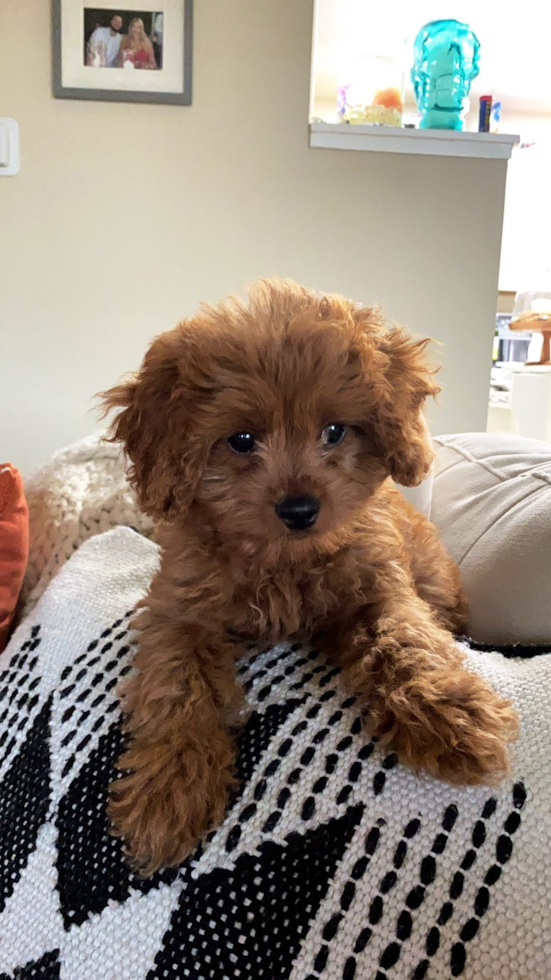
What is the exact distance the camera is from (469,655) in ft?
3.77

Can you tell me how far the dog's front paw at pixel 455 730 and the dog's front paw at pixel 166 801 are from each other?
0.80 ft

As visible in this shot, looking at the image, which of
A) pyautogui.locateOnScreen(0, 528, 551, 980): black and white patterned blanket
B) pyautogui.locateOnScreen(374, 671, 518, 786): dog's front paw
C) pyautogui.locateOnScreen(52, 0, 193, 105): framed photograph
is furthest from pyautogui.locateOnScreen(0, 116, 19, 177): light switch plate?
pyautogui.locateOnScreen(374, 671, 518, 786): dog's front paw

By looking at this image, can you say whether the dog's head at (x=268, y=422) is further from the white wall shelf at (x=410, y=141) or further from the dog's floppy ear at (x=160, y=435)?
the white wall shelf at (x=410, y=141)

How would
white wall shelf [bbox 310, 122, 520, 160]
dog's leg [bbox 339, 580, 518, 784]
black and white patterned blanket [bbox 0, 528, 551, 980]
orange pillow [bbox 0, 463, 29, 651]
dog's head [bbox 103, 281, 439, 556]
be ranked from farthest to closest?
1. white wall shelf [bbox 310, 122, 520, 160]
2. orange pillow [bbox 0, 463, 29, 651]
3. dog's head [bbox 103, 281, 439, 556]
4. dog's leg [bbox 339, 580, 518, 784]
5. black and white patterned blanket [bbox 0, 528, 551, 980]

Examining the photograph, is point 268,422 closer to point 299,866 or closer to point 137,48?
point 299,866

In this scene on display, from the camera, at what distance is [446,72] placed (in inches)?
107

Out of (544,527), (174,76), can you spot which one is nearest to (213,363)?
(544,527)

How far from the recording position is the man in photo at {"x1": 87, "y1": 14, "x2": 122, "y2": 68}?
252 centimetres

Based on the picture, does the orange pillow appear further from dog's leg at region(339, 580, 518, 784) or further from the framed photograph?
the framed photograph

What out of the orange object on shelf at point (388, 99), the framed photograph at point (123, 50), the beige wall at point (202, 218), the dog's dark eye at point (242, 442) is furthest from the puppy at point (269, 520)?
the orange object on shelf at point (388, 99)

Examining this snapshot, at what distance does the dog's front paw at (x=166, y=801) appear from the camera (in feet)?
2.91

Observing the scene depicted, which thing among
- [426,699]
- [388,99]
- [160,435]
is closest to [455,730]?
[426,699]

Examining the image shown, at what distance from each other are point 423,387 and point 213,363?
16.9 inches

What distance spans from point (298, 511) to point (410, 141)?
2129 millimetres
